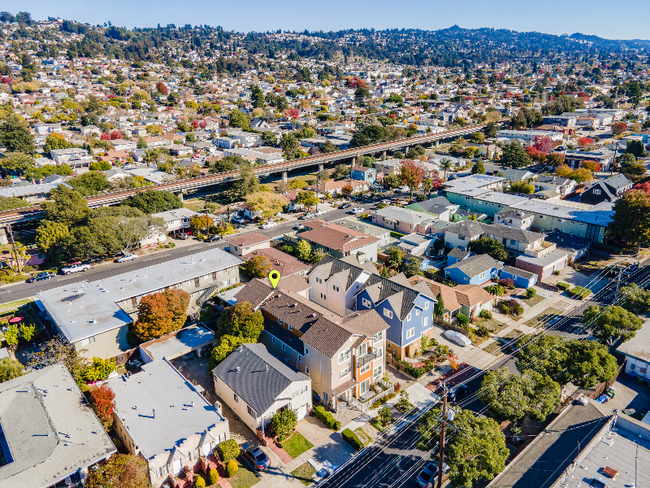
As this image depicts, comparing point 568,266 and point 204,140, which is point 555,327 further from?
point 204,140

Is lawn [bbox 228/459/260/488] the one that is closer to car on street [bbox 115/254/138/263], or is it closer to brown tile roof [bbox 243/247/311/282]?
brown tile roof [bbox 243/247/311/282]

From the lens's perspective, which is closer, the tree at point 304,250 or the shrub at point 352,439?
the shrub at point 352,439

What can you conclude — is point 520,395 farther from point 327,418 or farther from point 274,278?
point 274,278

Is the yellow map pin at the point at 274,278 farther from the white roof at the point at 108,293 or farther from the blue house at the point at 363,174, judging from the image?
the blue house at the point at 363,174

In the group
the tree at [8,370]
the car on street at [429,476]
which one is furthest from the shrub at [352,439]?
the tree at [8,370]

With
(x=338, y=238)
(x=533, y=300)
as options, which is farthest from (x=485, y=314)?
(x=338, y=238)

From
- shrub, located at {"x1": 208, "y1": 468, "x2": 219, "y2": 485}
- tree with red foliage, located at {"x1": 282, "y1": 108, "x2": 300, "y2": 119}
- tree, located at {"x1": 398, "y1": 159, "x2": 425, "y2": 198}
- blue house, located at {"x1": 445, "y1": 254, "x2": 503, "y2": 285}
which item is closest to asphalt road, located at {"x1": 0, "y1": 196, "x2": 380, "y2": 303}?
tree, located at {"x1": 398, "y1": 159, "x2": 425, "y2": 198}
